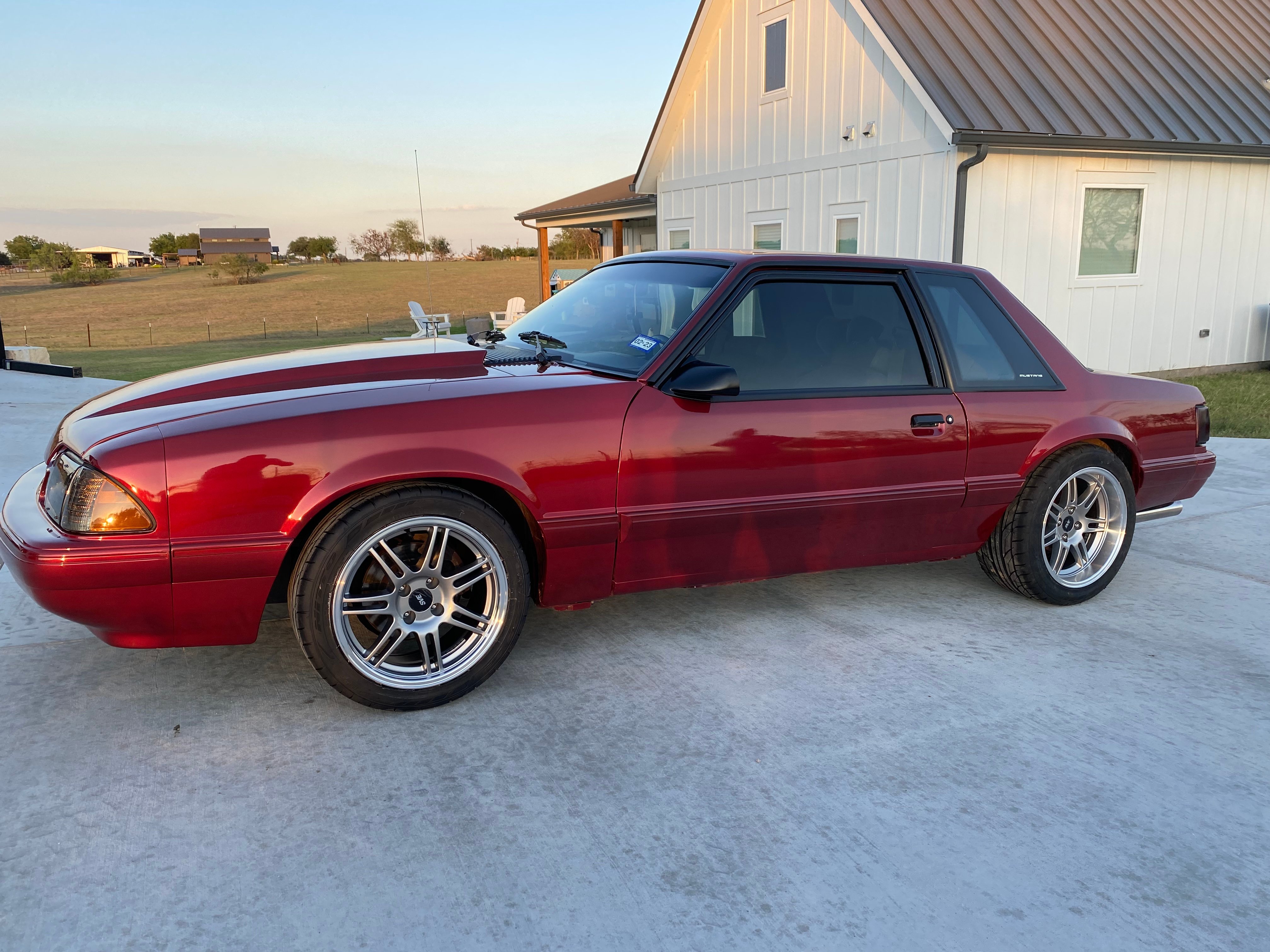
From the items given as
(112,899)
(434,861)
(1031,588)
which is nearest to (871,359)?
(1031,588)

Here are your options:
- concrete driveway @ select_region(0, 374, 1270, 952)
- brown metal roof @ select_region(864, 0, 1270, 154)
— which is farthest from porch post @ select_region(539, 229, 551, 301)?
concrete driveway @ select_region(0, 374, 1270, 952)

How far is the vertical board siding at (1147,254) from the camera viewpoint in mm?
11586

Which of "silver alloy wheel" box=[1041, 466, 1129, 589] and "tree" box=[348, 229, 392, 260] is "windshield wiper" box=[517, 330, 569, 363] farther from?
"tree" box=[348, 229, 392, 260]

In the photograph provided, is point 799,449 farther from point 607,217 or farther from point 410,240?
point 607,217

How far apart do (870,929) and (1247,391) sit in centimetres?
1206

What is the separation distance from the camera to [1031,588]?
14.8 feet

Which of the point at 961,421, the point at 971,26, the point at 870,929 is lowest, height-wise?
the point at 870,929

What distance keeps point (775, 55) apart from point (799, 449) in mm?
12113

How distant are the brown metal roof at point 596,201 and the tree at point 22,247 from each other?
7404 centimetres

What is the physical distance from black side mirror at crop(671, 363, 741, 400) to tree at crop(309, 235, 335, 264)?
100215 millimetres

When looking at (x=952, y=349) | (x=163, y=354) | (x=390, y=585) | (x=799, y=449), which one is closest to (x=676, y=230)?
(x=952, y=349)

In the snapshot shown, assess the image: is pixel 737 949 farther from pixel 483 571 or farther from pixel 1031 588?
pixel 1031 588

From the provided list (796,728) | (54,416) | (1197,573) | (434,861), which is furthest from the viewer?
(54,416)

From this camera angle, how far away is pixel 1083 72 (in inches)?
476
